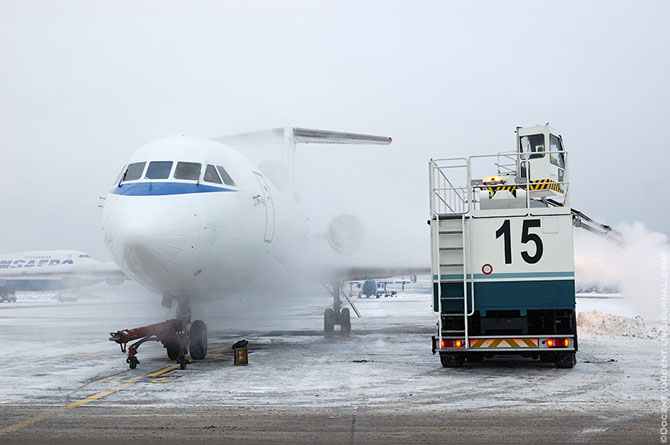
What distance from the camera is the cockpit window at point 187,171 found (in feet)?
38.6

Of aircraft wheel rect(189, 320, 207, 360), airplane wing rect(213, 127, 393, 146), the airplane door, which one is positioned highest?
airplane wing rect(213, 127, 393, 146)

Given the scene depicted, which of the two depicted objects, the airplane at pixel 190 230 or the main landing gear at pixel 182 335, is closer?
the airplane at pixel 190 230

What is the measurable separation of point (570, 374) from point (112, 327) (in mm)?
17810

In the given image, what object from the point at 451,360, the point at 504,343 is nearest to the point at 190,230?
the point at 451,360

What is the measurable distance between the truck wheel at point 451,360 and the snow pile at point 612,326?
8588 millimetres

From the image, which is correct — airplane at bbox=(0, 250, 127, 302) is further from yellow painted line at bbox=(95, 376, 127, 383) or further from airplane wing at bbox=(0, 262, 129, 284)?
yellow painted line at bbox=(95, 376, 127, 383)

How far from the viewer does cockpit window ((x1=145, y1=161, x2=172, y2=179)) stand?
38.2 ft

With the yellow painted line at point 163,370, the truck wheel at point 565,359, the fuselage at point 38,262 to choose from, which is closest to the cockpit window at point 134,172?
the yellow painted line at point 163,370

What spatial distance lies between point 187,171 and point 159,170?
48cm

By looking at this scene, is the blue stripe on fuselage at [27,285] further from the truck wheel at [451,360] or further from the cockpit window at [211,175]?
the truck wheel at [451,360]

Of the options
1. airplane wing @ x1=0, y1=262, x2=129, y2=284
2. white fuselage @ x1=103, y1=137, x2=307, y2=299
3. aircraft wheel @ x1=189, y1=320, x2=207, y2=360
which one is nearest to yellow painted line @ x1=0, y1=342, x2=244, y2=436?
aircraft wheel @ x1=189, y1=320, x2=207, y2=360

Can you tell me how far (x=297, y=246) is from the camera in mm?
17203

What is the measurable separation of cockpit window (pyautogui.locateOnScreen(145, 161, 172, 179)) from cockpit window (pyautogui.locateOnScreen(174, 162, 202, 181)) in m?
0.16

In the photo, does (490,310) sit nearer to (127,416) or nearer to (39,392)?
(127,416)
